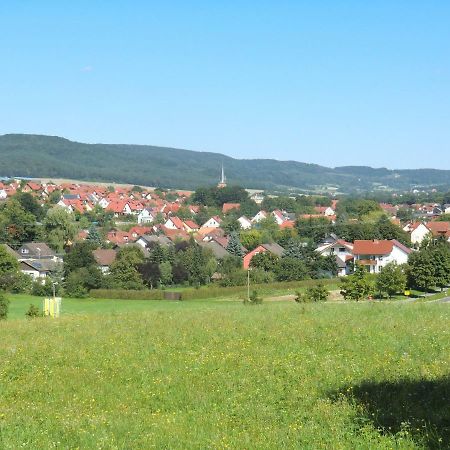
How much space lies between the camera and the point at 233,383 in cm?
1084

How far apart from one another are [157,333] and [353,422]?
642cm

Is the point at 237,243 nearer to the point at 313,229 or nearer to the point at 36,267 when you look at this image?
the point at 313,229

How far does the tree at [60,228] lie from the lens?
232 ft

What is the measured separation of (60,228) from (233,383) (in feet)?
207

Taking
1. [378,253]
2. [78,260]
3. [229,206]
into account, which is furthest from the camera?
[229,206]

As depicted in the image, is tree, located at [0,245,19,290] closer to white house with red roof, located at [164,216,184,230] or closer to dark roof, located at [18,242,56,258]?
dark roof, located at [18,242,56,258]

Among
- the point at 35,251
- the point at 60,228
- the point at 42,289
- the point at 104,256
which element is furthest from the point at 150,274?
the point at 60,228

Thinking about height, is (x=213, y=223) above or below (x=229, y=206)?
below

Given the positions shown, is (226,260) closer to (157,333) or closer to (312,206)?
(157,333)

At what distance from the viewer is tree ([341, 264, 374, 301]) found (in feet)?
115

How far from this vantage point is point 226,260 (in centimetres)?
6194

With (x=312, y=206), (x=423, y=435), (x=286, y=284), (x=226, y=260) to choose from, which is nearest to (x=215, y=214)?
(x=312, y=206)

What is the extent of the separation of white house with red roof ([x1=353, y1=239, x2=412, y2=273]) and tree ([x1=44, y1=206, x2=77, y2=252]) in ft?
90.0

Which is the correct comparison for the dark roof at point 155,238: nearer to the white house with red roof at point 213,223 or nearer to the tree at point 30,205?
the tree at point 30,205
